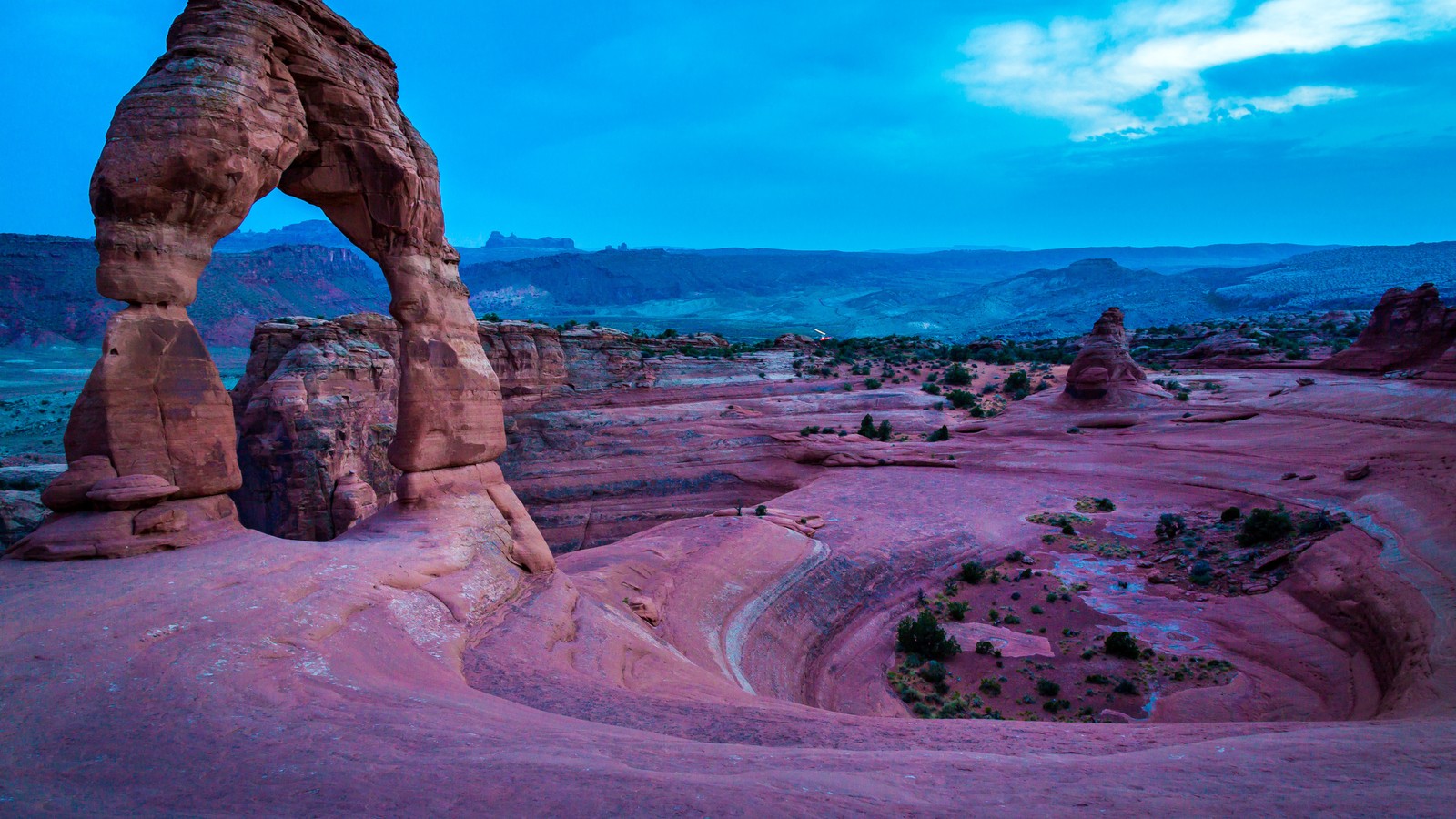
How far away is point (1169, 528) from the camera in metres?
16.3

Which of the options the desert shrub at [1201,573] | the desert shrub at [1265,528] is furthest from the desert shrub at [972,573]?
the desert shrub at [1265,528]

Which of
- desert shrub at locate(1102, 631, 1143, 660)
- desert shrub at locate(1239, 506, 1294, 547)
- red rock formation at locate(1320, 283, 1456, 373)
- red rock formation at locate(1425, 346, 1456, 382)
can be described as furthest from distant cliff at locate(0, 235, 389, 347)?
red rock formation at locate(1425, 346, 1456, 382)

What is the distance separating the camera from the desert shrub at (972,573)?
15391 mm

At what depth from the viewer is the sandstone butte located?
371 centimetres

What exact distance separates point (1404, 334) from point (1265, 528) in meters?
22.0

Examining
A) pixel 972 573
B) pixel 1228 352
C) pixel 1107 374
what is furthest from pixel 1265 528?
pixel 1228 352

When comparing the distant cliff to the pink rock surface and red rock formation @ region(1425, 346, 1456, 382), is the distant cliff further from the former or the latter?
red rock formation @ region(1425, 346, 1456, 382)

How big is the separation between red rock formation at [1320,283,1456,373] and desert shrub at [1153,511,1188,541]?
17746 mm

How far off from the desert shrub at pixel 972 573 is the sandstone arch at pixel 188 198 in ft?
39.1

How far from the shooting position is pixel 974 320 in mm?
153750

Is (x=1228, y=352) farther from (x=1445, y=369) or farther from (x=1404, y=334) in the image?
(x=1445, y=369)

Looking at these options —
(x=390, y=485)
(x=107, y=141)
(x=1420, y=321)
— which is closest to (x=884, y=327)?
(x=1420, y=321)

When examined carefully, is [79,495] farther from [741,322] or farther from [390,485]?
[741,322]

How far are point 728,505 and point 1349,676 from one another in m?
18.7
